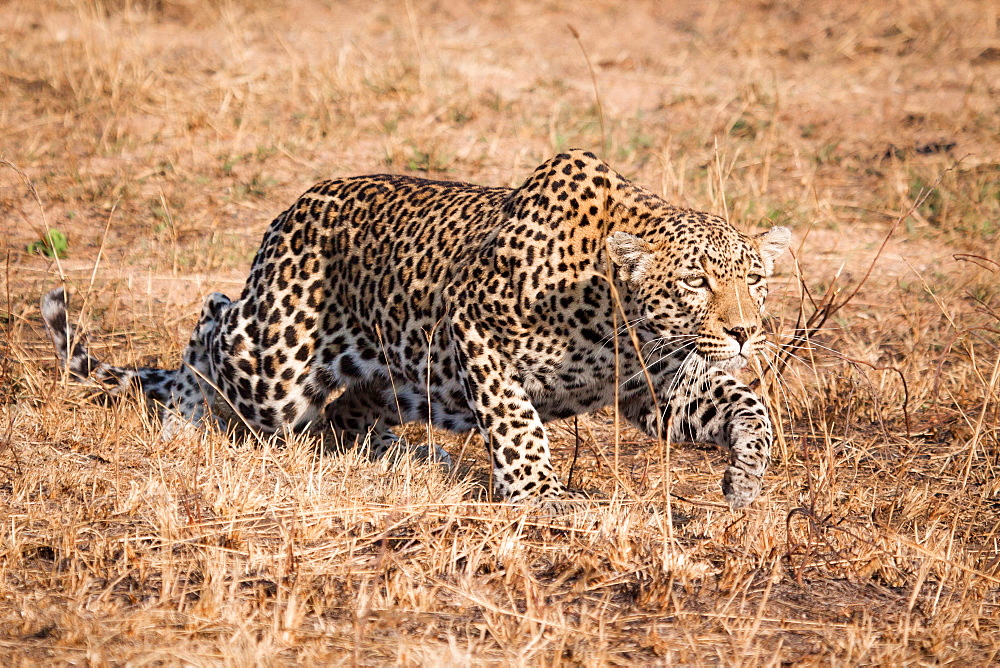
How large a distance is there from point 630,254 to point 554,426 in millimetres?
1984

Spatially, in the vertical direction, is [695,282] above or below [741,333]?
above

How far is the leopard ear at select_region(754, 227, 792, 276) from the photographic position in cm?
534

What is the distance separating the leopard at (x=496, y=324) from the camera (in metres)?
5.11

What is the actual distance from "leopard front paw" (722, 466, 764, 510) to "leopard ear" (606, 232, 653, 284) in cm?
95

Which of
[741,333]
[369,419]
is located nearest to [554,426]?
[369,419]

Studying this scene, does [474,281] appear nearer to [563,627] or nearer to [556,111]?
[563,627]

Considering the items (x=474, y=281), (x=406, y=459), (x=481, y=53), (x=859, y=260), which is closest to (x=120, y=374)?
(x=406, y=459)

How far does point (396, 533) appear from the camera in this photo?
479cm

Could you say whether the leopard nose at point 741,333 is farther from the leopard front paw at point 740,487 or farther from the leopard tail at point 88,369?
the leopard tail at point 88,369

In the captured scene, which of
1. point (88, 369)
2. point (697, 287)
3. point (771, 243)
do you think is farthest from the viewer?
point (88, 369)

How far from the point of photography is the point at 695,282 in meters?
5.04

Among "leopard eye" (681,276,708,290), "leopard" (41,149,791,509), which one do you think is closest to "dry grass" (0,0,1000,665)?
"leopard" (41,149,791,509)

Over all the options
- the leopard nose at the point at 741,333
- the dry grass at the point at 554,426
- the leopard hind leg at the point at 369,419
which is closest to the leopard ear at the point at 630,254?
the leopard nose at the point at 741,333

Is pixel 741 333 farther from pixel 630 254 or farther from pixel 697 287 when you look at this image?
pixel 630 254
